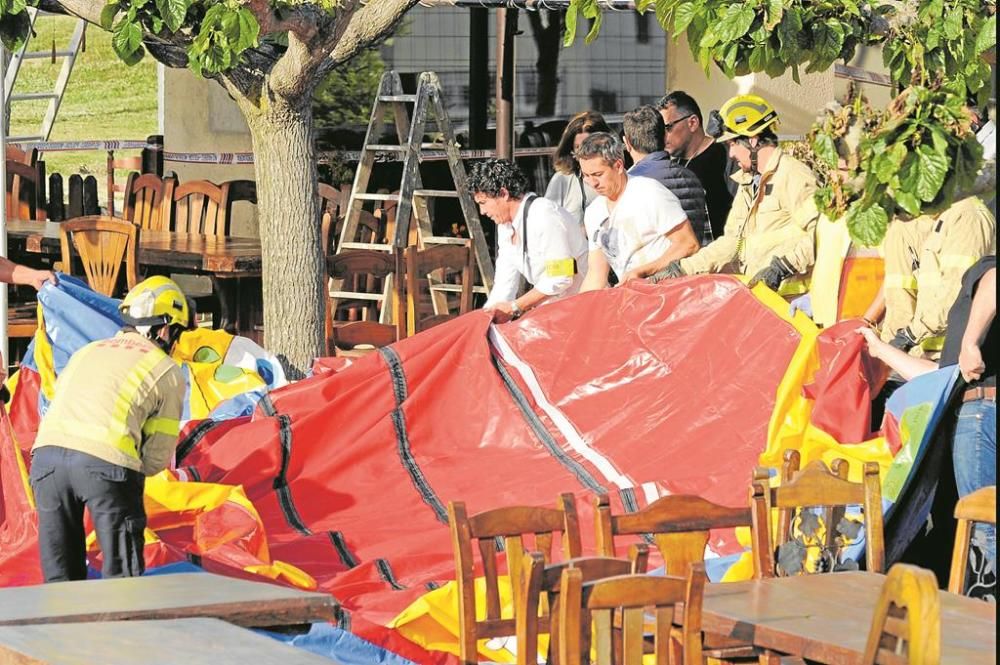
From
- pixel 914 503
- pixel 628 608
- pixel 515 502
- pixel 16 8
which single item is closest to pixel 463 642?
pixel 628 608

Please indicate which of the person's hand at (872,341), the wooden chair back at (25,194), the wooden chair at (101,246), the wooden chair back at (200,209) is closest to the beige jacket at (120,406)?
the person's hand at (872,341)

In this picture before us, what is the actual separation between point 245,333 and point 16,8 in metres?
3.42

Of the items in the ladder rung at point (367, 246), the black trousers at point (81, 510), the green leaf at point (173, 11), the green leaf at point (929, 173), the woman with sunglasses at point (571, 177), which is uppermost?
the green leaf at point (173, 11)

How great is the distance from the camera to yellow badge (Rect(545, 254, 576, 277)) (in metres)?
8.32

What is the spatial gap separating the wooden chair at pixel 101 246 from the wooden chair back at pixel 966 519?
583cm

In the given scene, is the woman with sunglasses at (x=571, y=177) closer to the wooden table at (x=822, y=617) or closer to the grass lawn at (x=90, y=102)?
the wooden table at (x=822, y=617)

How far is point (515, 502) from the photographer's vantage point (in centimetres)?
737

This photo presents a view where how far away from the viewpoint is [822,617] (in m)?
4.46

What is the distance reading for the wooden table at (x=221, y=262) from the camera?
10.1m

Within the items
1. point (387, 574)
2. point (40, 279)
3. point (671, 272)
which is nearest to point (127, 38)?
point (40, 279)

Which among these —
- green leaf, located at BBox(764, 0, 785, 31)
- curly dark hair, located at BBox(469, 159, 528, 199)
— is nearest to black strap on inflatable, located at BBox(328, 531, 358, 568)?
curly dark hair, located at BBox(469, 159, 528, 199)

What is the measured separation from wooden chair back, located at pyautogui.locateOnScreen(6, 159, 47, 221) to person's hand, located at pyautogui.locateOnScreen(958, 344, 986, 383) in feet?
32.2

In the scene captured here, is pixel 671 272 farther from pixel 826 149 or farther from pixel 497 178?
pixel 826 149

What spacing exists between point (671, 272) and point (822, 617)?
365cm
